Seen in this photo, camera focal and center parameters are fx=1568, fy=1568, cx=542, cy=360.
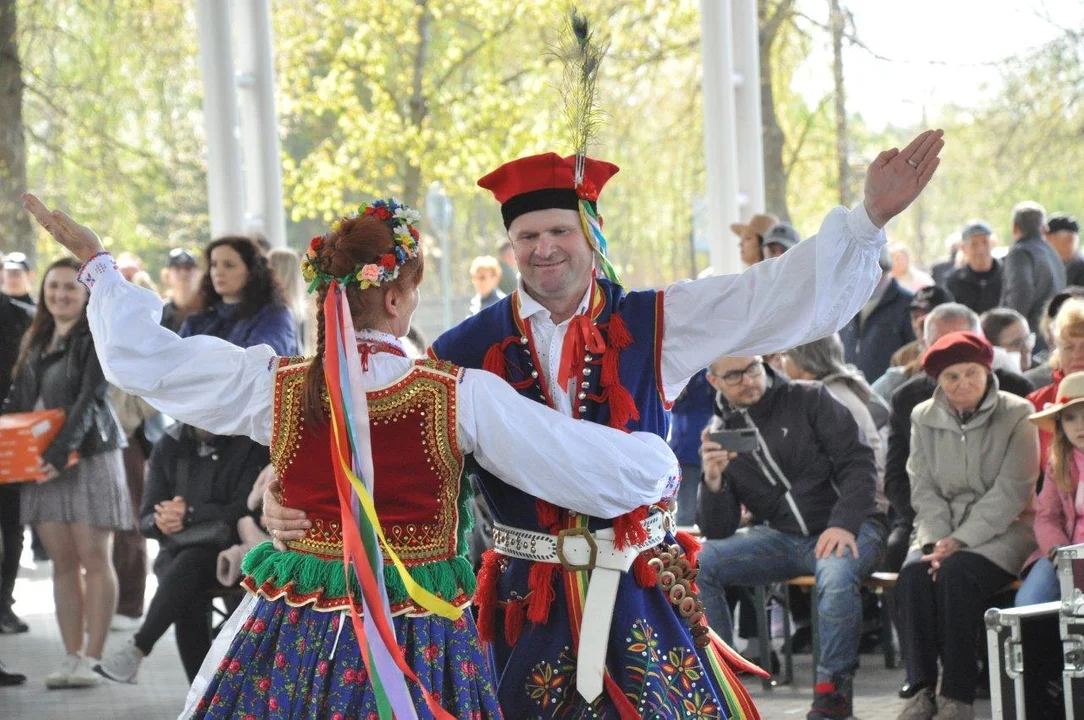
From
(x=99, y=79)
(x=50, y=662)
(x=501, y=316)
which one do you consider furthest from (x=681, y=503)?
(x=99, y=79)

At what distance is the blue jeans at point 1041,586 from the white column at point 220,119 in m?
4.39

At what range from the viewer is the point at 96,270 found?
3.06 metres

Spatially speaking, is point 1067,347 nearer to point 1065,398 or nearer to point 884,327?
point 1065,398

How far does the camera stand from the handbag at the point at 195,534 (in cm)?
586

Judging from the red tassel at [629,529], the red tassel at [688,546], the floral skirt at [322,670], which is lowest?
the floral skirt at [322,670]

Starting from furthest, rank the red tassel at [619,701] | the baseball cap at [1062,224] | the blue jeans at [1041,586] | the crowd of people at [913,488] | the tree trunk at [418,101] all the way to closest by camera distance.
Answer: the tree trunk at [418,101] < the baseball cap at [1062,224] < the crowd of people at [913,488] < the blue jeans at [1041,586] < the red tassel at [619,701]

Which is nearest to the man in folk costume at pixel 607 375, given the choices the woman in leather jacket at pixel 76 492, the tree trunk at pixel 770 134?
the woman in leather jacket at pixel 76 492

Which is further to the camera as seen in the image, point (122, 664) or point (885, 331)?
point (885, 331)

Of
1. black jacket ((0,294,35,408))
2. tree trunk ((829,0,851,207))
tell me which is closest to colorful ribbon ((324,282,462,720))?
black jacket ((0,294,35,408))

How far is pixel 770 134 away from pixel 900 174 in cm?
1172

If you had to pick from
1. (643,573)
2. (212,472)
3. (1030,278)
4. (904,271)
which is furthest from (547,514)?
(904,271)

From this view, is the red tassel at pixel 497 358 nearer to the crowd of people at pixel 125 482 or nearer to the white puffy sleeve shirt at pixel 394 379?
the white puffy sleeve shirt at pixel 394 379

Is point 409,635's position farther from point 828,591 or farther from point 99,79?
point 99,79

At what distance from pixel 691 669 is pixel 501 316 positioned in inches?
33.0
